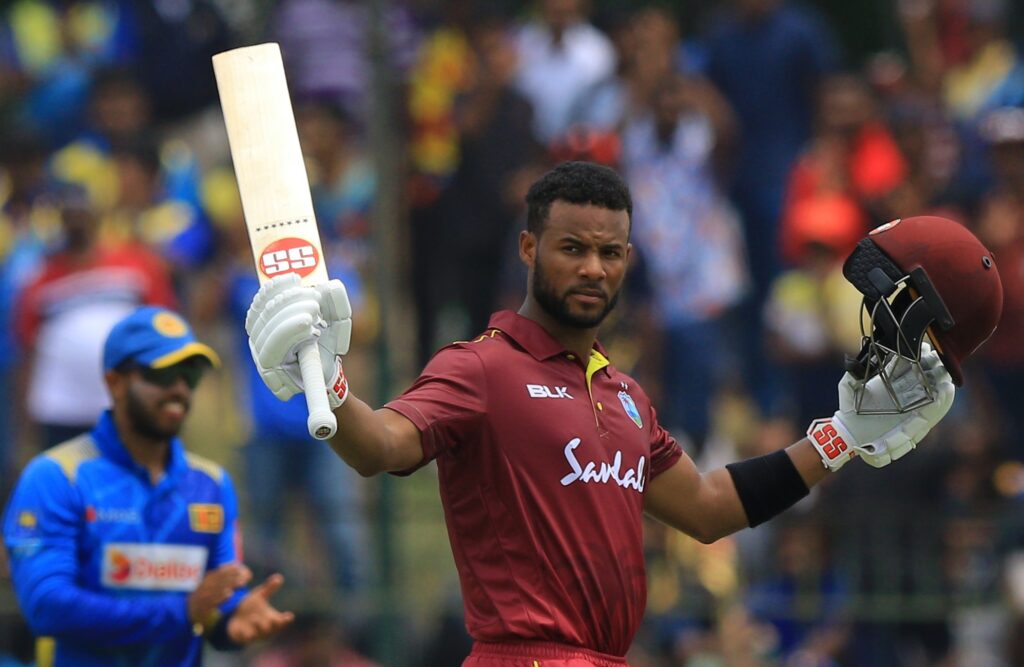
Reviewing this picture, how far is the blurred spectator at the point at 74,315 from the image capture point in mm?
10828

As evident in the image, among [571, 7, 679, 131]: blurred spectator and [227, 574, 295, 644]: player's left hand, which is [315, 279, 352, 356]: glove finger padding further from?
[571, 7, 679, 131]: blurred spectator

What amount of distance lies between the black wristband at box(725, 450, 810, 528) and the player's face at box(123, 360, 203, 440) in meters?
2.30

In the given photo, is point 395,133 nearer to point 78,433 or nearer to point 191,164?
point 191,164

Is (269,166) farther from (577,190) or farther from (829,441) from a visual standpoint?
(829,441)

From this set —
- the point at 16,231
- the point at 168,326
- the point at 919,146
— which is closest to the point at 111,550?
the point at 168,326

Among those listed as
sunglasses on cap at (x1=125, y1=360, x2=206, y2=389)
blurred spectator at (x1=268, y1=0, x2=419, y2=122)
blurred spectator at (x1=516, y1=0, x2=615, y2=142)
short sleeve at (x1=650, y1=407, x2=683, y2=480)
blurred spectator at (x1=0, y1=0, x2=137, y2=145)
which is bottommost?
short sleeve at (x1=650, y1=407, x2=683, y2=480)

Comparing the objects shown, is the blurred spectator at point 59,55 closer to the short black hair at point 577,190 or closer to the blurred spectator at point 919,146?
the blurred spectator at point 919,146

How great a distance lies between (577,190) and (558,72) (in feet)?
22.0

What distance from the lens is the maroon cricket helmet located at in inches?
233

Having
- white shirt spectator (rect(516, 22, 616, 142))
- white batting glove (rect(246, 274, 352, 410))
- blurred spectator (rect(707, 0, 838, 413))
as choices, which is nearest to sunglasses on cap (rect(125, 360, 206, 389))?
white batting glove (rect(246, 274, 352, 410))

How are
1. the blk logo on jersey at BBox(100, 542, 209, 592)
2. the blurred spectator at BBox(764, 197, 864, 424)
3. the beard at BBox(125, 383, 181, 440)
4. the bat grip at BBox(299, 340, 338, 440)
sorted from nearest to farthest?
the bat grip at BBox(299, 340, 338, 440) → the blk logo on jersey at BBox(100, 542, 209, 592) → the beard at BBox(125, 383, 181, 440) → the blurred spectator at BBox(764, 197, 864, 424)

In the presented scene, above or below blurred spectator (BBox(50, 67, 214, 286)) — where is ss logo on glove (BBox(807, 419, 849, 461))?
below

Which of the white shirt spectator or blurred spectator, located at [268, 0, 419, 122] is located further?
blurred spectator, located at [268, 0, 419, 122]

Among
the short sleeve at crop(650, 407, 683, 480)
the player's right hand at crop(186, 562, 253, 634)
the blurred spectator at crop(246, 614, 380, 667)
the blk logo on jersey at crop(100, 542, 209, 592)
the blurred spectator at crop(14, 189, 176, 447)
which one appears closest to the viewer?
the short sleeve at crop(650, 407, 683, 480)
